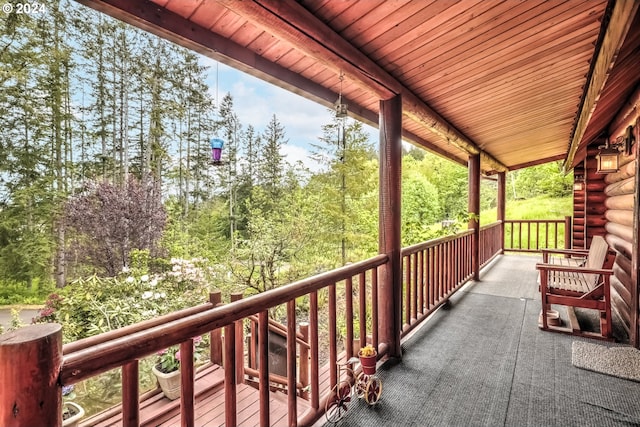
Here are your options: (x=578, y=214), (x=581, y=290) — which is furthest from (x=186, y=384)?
(x=578, y=214)

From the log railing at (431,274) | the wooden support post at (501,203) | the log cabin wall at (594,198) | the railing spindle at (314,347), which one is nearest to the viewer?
the railing spindle at (314,347)

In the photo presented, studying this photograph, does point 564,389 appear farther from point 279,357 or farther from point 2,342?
point 279,357

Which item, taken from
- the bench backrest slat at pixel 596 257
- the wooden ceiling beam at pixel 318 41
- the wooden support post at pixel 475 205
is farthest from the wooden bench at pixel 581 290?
the wooden ceiling beam at pixel 318 41

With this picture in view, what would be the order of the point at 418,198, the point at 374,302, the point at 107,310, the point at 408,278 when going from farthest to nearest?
the point at 418,198, the point at 107,310, the point at 408,278, the point at 374,302

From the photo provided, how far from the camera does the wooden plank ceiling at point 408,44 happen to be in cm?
152

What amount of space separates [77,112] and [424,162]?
14.2 metres

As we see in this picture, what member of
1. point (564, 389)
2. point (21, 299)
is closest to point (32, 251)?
point (21, 299)

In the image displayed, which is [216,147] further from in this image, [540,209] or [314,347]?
[540,209]

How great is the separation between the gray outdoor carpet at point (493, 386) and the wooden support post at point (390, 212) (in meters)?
0.37

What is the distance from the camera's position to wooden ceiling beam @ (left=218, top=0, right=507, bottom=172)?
4.50 feet

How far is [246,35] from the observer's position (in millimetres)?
1770

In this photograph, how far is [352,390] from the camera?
2111mm

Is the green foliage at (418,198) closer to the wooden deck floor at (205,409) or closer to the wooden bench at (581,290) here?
the wooden bench at (581,290)

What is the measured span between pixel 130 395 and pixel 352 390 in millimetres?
1562
